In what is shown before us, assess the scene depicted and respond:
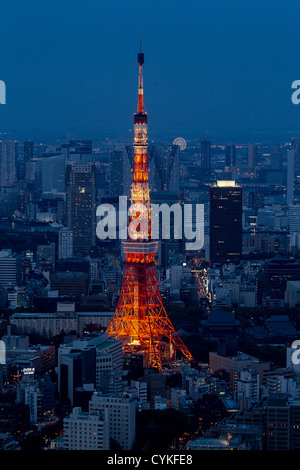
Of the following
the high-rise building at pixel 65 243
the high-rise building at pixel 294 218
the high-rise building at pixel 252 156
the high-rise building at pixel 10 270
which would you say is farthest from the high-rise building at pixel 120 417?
the high-rise building at pixel 252 156

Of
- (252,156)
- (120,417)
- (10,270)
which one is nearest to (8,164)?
(252,156)

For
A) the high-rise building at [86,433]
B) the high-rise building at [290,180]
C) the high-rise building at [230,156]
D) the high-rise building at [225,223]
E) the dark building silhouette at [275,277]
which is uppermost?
the high-rise building at [230,156]

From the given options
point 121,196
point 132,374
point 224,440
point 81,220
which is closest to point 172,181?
point 121,196

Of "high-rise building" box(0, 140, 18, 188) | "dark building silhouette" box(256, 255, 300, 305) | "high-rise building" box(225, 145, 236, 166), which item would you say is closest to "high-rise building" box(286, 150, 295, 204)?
"high-rise building" box(225, 145, 236, 166)

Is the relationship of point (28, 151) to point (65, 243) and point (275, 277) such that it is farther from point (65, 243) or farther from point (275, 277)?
point (275, 277)

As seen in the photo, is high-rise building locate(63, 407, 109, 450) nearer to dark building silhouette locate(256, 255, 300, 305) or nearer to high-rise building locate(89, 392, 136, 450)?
high-rise building locate(89, 392, 136, 450)

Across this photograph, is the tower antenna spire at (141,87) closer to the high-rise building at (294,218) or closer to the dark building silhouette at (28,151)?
the dark building silhouette at (28,151)

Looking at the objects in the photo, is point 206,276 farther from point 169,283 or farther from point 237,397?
point 237,397
